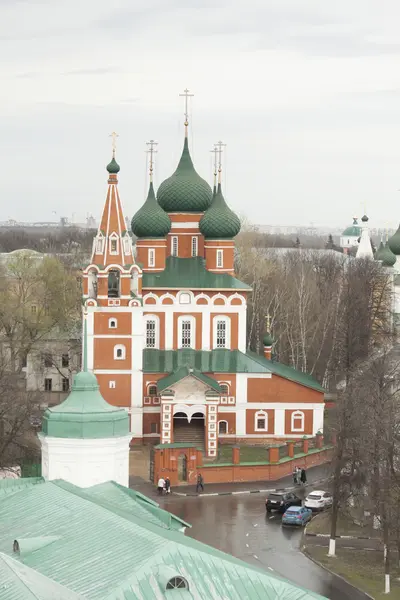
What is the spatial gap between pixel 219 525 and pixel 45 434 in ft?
30.2

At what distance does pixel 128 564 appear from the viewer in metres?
15.9

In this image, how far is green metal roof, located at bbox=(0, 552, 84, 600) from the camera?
14766 millimetres

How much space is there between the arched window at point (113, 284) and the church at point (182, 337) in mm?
31

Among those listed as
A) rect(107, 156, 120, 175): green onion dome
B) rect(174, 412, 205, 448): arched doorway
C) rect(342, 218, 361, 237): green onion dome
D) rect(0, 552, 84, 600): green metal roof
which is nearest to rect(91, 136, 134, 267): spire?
rect(107, 156, 120, 175): green onion dome

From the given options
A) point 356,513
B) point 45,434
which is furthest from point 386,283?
point 45,434

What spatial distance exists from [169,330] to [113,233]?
3.86m

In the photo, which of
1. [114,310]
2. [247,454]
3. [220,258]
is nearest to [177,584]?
[247,454]

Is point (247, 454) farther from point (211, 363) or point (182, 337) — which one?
point (182, 337)

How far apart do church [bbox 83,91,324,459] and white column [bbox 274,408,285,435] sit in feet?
0.10

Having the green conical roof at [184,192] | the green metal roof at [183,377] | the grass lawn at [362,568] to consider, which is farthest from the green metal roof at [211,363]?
the grass lawn at [362,568]

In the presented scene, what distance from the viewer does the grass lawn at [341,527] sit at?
30.0m

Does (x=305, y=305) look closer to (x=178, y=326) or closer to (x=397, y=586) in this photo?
(x=178, y=326)

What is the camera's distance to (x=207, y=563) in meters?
16.2

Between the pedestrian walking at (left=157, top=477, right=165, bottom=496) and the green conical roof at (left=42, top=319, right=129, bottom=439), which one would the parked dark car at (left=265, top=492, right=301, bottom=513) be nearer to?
the pedestrian walking at (left=157, top=477, right=165, bottom=496)
